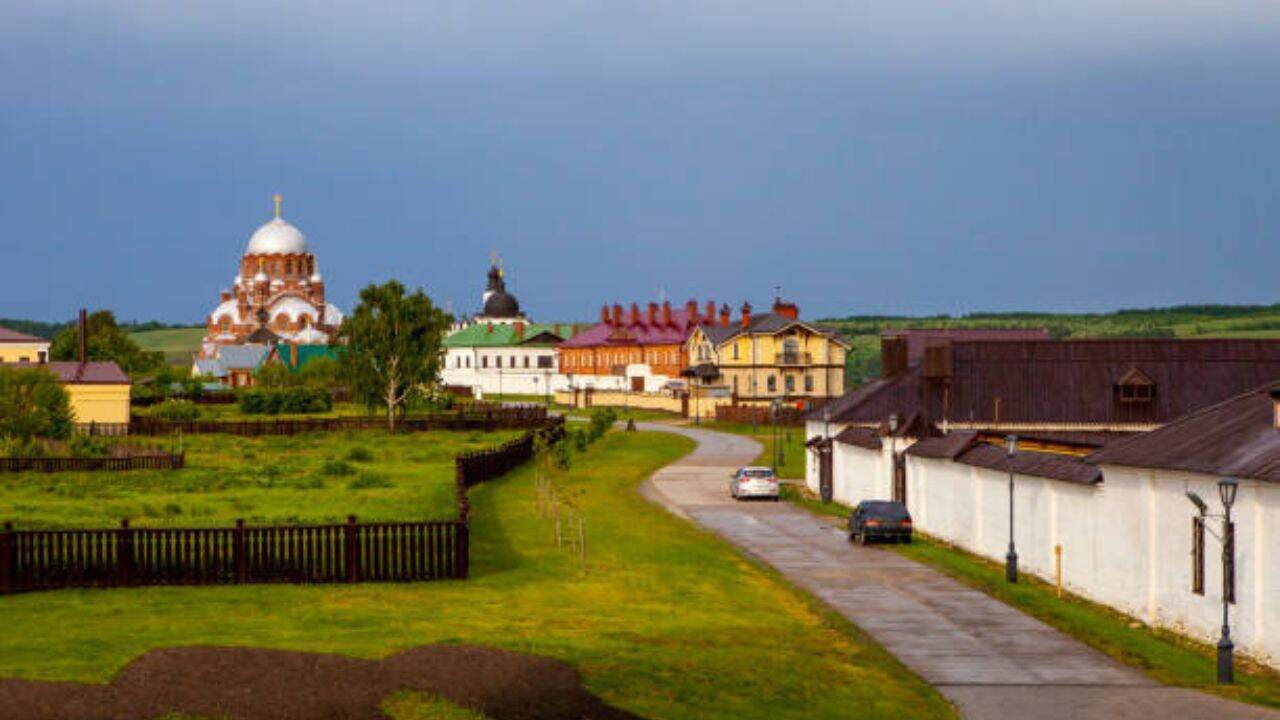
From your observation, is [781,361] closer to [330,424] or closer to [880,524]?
[330,424]

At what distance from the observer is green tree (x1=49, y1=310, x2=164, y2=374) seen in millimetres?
147375

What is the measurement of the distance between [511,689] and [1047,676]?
29.6ft

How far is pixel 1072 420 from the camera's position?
208 ft

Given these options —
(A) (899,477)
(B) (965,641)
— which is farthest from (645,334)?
(B) (965,641)

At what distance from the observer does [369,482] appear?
57.8 m

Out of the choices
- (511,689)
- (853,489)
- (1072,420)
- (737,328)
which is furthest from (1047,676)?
(737,328)

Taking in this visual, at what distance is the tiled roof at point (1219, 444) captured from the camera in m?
26.4

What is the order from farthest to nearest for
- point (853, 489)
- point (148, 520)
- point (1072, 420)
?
point (1072, 420), point (853, 489), point (148, 520)

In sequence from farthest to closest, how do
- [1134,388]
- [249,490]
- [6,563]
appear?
1. [1134,388]
2. [249,490]
3. [6,563]

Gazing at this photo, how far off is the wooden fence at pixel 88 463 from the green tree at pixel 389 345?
41095 mm

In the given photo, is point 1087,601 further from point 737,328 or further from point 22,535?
point 737,328

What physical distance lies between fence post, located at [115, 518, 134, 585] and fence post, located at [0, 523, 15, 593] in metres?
1.90

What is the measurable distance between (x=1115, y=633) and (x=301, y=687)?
16396mm

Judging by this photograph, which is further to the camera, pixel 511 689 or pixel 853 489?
pixel 853 489
